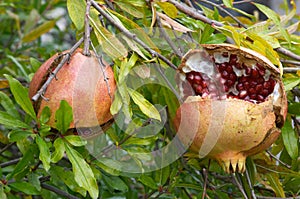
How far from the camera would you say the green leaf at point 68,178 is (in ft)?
3.64

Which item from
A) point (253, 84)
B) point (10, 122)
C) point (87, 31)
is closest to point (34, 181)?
point (10, 122)

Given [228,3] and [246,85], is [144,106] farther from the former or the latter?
[228,3]

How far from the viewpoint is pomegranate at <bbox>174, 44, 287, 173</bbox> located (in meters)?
0.99

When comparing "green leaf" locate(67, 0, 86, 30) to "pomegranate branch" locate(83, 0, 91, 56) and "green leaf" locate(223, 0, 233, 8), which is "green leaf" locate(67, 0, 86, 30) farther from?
"green leaf" locate(223, 0, 233, 8)

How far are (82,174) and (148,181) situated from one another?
300mm

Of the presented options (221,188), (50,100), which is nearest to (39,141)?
(50,100)

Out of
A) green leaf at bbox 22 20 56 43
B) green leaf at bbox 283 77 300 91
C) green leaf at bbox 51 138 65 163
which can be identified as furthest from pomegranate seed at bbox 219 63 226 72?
green leaf at bbox 22 20 56 43

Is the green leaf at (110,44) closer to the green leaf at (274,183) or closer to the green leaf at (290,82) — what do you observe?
the green leaf at (290,82)

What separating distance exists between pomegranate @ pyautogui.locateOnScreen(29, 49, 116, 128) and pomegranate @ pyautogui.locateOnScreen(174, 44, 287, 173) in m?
0.16

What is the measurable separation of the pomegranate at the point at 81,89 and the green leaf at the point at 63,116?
0.02m

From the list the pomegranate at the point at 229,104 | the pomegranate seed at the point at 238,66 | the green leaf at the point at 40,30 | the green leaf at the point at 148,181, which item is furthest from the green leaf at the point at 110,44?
the green leaf at the point at 40,30

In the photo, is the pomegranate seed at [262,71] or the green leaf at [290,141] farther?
the green leaf at [290,141]

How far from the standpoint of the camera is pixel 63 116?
3.07ft

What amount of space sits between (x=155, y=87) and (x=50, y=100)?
0.33 meters
